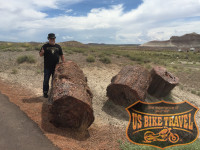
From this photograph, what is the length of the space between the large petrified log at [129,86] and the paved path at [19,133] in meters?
3.28

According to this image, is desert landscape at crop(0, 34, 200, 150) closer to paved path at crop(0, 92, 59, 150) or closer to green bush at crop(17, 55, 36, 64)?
green bush at crop(17, 55, 36, 64)

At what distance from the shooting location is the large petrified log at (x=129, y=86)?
240 inches

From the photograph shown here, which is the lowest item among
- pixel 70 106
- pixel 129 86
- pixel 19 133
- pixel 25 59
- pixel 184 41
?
pixel 19 133

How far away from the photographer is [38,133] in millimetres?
3803

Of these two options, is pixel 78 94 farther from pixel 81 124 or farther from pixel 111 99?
pixel 111 99

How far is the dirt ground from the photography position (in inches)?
156

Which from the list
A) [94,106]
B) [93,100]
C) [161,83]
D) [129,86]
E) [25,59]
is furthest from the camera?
[25,59]

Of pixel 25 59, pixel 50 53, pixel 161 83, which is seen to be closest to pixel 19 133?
pixel 50 53

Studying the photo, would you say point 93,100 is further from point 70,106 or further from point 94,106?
point 70,106

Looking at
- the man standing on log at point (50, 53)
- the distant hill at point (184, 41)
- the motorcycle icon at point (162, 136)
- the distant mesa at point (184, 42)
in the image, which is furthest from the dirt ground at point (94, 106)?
the distant hill at point (184, 41)

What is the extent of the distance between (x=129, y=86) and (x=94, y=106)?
159cm

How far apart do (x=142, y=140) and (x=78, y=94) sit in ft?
6.59

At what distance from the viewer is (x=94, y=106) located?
663cm

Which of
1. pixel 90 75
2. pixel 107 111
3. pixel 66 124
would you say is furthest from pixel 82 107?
pixel 90 75
